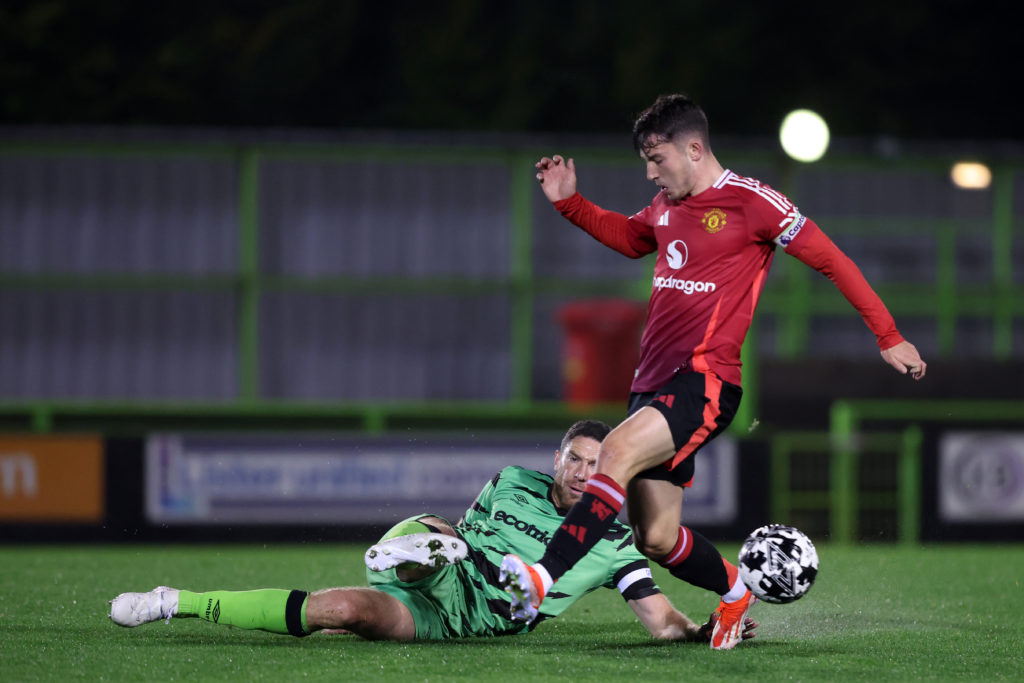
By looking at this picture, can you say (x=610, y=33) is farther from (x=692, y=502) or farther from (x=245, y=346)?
(x=692, y=502)

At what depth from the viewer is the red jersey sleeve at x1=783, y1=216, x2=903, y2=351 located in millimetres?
5355

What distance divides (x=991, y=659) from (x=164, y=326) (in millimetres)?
12746

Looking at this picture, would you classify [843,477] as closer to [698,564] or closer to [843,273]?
[698,564]

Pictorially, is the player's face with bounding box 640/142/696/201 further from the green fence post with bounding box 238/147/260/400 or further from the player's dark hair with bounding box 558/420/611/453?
the green fence post with bounding box 238/147/260/400

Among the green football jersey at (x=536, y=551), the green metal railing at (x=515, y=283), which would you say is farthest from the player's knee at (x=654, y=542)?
the green metal railing at (x=515, y=283)

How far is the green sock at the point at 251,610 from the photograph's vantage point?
5254 millimetres

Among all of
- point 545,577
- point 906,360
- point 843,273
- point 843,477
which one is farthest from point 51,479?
point 906,360

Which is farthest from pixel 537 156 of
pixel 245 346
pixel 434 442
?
pixel 434 442

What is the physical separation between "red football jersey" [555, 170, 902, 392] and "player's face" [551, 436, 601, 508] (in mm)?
300

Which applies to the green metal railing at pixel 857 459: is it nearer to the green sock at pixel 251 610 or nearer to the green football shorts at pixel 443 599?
the green football shorts at pixel 443 599

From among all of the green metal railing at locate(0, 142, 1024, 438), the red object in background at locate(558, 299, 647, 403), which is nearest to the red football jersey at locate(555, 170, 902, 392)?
the green metal railing at locate(0, 142, 1024, 438)

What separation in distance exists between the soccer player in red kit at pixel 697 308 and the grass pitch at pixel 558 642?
0.40 metres

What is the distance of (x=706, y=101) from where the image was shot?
73.0 ft

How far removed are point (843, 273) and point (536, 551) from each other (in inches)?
58.7
